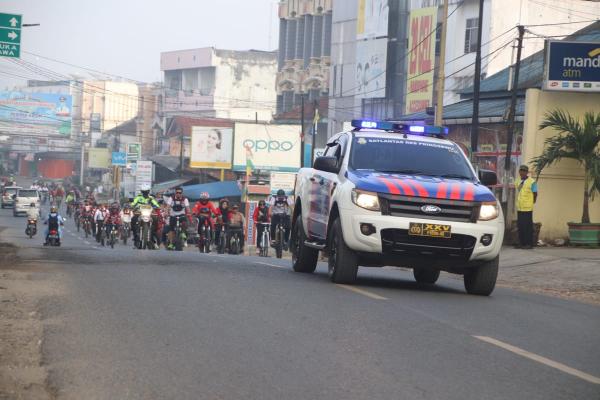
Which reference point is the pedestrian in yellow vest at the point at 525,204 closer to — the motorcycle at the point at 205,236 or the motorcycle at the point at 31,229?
the motorcycle at the point at 205,236

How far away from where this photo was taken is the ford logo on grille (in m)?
12.8

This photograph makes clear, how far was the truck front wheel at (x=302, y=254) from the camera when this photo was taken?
16.0m

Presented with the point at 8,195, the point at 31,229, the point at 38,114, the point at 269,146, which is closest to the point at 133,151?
the point at 8,195

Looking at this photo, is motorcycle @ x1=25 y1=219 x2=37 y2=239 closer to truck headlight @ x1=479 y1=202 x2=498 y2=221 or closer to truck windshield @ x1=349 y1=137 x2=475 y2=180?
truck windshield @ x1=349 y1=137 x2=475 y2=180

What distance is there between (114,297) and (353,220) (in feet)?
10.1

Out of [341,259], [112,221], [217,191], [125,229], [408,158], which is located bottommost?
[125,229]

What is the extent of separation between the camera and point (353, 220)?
1295 centimetres

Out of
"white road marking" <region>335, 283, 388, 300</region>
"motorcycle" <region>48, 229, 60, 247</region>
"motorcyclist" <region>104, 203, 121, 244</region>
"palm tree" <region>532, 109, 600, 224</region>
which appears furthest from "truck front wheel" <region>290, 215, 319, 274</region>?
"motorcyclist" <region>104, 203, 121, 244</region>

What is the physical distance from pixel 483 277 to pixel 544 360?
17.5ft

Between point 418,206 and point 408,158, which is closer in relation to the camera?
point 418,206

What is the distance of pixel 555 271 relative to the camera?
20.8m

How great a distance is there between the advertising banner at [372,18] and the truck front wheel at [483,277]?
59.7 meters

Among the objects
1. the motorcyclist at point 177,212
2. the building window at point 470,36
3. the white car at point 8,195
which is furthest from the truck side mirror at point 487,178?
the white car at point 8,195

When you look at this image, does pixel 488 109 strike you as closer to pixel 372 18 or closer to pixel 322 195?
pixel 322 195
